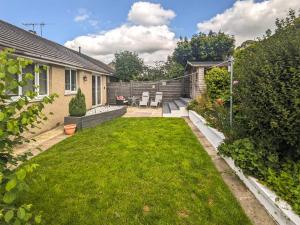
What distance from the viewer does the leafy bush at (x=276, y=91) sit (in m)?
3.33

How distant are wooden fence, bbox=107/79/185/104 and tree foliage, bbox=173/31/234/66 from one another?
11.4 meters

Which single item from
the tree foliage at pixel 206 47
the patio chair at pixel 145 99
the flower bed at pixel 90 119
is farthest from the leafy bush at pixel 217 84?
the tree foliage at pixel 206 47

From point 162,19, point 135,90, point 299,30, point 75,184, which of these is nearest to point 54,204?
point 75,184

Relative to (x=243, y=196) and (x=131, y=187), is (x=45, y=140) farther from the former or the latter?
(x=243, y=196)

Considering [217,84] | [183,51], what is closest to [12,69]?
[217,84]

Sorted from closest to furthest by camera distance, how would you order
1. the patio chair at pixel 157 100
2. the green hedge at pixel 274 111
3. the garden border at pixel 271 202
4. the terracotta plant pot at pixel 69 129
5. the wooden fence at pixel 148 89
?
the garden border at pixel 271 202
the green hedge at pixel 274 111
the terracotta plant pot at pixel 69 129
the patio chair at pixel 157 100
the wooden fence at pixel 148 89

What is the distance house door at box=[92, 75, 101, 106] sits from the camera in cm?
1641

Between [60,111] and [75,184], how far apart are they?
23.5 feet

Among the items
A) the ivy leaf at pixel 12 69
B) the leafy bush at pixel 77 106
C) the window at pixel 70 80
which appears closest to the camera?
the ivy leaf at pixel 12 69

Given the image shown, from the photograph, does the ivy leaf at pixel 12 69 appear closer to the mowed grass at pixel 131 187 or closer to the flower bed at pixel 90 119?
the mowed grass at pixel 131 187

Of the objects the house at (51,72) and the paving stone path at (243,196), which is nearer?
the paving stone path at (243,196)

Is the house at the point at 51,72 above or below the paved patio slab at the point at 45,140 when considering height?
above

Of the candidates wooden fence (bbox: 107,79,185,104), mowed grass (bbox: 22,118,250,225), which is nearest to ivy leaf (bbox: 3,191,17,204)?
mowed grass (bbox: 22,118,250,225)

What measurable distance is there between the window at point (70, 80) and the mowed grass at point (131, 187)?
572 cm
